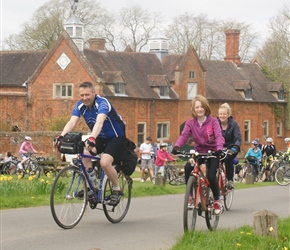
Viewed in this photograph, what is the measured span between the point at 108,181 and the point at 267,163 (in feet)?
73.2

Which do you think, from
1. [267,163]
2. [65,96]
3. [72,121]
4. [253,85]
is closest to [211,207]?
[72,121]

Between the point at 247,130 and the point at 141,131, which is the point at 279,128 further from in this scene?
the point at 141,131

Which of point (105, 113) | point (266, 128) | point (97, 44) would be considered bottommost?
point (105, 113)

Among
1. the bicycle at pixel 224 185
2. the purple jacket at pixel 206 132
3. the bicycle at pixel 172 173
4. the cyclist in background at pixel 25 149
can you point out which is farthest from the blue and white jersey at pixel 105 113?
the cyclist in background at pixel 25 149

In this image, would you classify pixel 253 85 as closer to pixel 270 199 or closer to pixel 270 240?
pixel 270 199

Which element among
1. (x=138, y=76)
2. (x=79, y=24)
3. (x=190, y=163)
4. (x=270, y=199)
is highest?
(x=79, y=24)

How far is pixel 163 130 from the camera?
59.0m

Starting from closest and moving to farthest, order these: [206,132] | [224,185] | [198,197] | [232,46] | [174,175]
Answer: [198,197] → [206,132] → [224,185] → [174,175] → [232,46]

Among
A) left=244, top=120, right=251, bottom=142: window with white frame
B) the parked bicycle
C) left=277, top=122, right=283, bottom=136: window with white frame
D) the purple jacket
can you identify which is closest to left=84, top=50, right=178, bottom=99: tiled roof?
left=244, top=120, right=251, bottom=142: window with white frame

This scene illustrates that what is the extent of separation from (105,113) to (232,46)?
61.1 m

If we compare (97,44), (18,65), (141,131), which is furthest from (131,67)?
(18,65)

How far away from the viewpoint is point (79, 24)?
57.3 meters

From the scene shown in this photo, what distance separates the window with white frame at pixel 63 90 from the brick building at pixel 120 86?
7 cm

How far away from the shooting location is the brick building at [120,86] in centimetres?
5394
